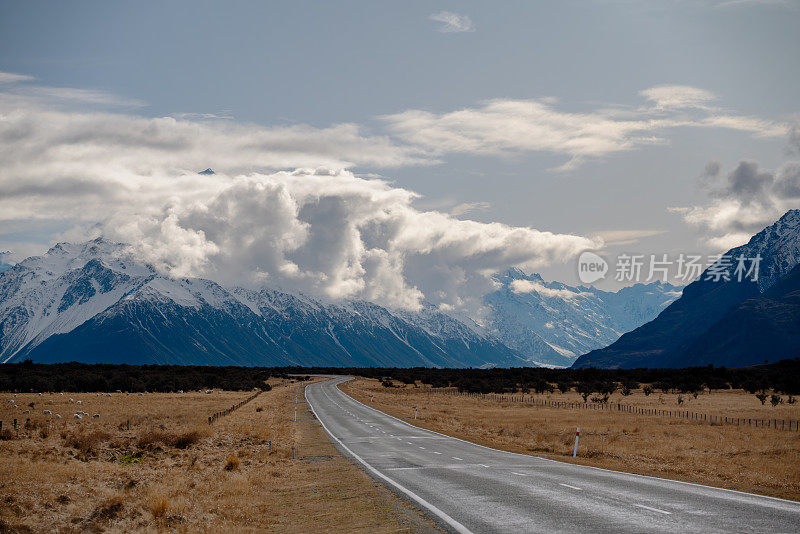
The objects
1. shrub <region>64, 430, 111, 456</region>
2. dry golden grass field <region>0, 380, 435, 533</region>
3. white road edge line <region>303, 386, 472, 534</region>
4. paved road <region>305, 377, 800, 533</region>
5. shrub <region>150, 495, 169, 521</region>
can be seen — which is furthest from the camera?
shrub <region>64, 430, 111, 456</region>

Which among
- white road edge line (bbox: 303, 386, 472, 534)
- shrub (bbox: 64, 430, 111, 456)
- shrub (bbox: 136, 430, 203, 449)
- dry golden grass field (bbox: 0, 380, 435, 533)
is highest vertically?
white road edge line (bbox: 303, 386, 472, 534)

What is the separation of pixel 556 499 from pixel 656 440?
28735mm

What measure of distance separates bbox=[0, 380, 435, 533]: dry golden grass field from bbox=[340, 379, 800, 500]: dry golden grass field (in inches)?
431

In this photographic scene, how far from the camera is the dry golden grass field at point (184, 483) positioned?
16656 mm

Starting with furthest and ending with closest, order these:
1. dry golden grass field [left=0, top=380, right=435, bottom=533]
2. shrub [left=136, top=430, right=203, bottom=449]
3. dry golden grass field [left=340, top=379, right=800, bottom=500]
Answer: shrub [left=136, top=430, right=203, bottom=449] < dry golden grass field [left=340, top=379, right=800, bottom=500] < dry golden grass field [left=0, top=380, right=435, bottom=533]

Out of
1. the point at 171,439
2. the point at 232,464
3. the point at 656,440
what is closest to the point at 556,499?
the point at 232,464

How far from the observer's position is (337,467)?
26.5 metres

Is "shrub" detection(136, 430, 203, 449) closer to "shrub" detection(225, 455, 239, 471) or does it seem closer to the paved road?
"shrub" detection(225, 455, 239, 471)

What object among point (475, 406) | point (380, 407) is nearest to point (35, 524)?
point (380, 407)

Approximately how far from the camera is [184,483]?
22.3 metres

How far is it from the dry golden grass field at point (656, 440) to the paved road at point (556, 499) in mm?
3431

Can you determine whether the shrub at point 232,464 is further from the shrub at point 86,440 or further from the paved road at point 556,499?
the shrub at point 86,440

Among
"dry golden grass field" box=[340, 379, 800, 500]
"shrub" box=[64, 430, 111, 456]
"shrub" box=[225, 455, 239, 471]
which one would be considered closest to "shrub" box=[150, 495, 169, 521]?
"shrub" box=[225, 455, 239, 471]

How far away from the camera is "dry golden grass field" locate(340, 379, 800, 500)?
85.6 feet
